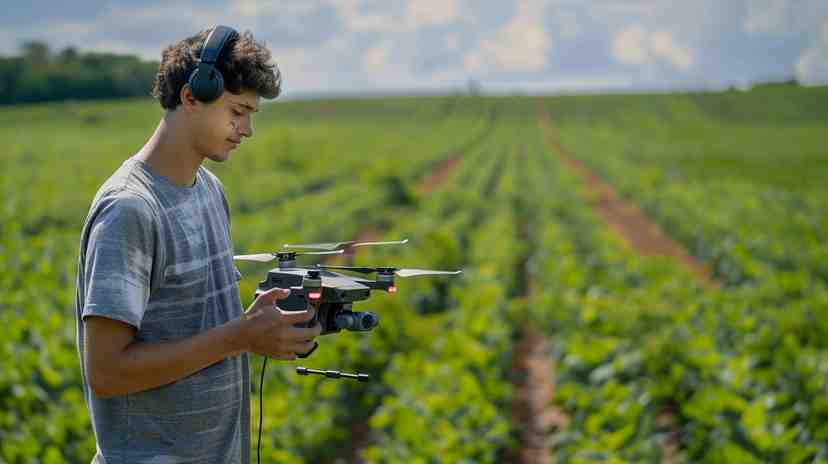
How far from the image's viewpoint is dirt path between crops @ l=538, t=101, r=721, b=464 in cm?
672

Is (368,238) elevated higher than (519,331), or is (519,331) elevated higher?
(519,331)

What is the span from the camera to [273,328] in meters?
1.78

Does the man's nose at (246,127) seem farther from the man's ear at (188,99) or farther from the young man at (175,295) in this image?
the man's ear at (188,99)

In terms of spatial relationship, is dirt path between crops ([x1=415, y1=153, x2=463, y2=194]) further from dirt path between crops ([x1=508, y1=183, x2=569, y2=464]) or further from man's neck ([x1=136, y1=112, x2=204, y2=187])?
man's neck ([x1=136, y1=112, x2=204, y2=187])

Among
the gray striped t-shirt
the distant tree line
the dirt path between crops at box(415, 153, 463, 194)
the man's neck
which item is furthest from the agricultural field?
the distant tree line

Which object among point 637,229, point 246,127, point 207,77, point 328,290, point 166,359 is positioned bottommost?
point 637,229

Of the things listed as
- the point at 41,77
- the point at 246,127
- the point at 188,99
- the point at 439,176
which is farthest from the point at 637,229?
the point at 41,77

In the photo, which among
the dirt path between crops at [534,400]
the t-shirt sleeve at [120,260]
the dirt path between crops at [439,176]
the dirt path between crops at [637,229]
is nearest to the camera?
the t-shirt sleeve at [120,260]

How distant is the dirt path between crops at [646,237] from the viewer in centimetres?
672

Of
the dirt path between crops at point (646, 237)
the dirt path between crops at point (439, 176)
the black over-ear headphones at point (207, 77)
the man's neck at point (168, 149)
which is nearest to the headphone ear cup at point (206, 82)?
the black over-ear headphones at point (207, 77)

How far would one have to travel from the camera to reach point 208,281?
1956 mm

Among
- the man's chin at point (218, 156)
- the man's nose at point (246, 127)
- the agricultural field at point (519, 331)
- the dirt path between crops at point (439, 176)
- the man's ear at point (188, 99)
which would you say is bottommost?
the dirt path between crops at point (439, 176)

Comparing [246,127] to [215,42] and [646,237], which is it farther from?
[646,237]

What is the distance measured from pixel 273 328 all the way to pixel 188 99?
0.52 m
